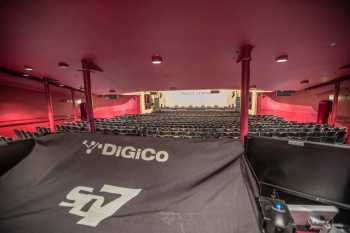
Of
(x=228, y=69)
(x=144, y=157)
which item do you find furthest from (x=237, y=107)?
(x=144, y=157)

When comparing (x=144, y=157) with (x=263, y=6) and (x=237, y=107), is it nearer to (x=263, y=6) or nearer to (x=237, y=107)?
(x=263, y=6)

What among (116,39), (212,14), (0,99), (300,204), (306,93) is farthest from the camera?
(306,93)

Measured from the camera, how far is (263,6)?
213 cm

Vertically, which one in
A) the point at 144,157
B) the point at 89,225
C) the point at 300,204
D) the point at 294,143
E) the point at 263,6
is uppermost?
the point at 263,6

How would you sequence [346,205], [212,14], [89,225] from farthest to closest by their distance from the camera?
[212,14]
[346,205]
[89,225]

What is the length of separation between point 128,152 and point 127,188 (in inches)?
11.2

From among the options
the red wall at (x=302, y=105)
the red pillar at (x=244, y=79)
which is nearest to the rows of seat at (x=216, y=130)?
the red pillar at (x=244, y=79)

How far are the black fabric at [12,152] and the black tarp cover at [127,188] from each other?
0.99ft

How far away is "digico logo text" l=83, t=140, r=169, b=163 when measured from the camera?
110cm

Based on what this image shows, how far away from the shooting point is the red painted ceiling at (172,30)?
6.98 ft

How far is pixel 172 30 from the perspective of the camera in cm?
285

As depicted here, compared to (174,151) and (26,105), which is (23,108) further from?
(174,151)

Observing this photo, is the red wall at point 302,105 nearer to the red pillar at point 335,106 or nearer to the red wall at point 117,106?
the red pillar at point 335,106

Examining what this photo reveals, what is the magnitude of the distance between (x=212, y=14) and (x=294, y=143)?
2.34 m
